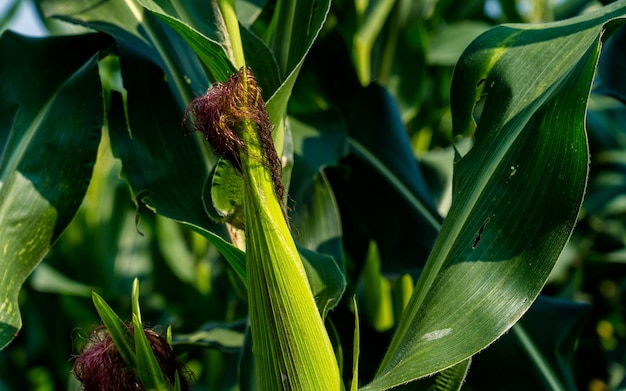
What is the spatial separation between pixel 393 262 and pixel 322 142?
27cm

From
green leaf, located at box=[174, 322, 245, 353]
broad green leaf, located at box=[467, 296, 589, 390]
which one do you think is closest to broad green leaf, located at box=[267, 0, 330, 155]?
green leaf, located at box=[174, 322, 245, 353]

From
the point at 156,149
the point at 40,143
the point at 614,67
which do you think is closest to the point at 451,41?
the point at 614,67

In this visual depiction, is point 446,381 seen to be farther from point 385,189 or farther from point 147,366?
point 385,189

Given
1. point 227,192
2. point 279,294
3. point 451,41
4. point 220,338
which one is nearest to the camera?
point 279,294

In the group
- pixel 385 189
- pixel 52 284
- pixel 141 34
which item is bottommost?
pixel 52 284

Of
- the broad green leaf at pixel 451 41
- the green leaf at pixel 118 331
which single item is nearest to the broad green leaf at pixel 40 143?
the green leaf at pixel 118 331

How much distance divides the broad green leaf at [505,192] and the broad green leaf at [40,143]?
552 mm

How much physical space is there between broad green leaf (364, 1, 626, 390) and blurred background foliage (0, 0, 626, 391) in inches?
9.1

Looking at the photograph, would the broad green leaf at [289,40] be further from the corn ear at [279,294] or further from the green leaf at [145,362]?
the green leaf at [145,362]

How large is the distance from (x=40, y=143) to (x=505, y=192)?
74 cm

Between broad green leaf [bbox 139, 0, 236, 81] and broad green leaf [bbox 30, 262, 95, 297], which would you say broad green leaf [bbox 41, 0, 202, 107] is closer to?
broad green leaf [bbox 139, 0, 236, 81]

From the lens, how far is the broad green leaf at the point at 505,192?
0.92m

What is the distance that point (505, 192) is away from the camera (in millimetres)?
1018

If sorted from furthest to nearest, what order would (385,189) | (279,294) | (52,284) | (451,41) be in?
(52,284), (451,41), (385,189), (279,294)
